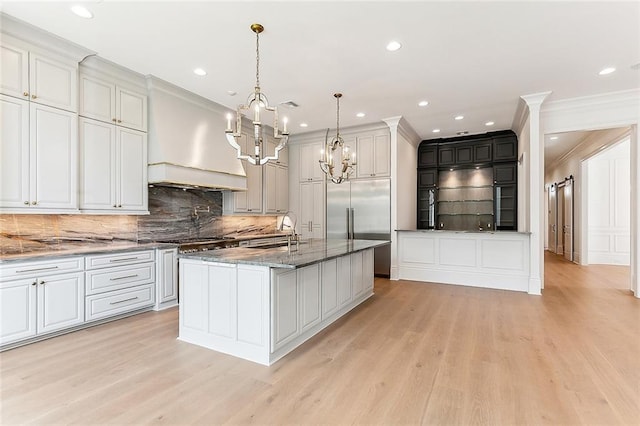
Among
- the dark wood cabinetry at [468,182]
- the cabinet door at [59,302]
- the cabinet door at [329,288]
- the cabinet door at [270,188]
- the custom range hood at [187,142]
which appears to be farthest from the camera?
the dark wood cabinetry at [468,182]

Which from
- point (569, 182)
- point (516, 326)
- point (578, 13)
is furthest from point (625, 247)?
point (578, 13)

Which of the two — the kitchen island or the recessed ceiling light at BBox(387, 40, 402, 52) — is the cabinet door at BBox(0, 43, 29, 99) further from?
the recessed ceiling light at BBox(387, 40, 402, 52)

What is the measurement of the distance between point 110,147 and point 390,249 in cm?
473

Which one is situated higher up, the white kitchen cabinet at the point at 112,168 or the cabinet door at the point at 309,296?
the white kitchen cabinet at the point at 112,168

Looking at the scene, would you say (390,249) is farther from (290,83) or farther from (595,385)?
(595,385)

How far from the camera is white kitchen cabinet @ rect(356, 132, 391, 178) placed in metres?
6.15

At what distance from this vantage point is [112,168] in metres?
3.84

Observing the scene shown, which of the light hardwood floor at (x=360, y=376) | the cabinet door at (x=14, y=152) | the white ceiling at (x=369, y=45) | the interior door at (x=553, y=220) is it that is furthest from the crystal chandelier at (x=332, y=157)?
the interior door at (x=553, y=220)

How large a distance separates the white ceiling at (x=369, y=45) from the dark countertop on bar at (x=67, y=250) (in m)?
2.15

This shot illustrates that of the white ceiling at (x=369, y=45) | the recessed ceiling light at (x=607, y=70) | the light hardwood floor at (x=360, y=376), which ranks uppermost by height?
the recessed ceiling light at (x=607, y=70)

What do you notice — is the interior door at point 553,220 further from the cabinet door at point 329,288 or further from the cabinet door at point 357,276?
the cabinet door at point 329,288

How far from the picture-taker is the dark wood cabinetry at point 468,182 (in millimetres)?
6980

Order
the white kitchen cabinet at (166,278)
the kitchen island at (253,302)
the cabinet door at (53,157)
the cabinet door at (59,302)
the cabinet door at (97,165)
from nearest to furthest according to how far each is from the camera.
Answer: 1. the kitchen island at (253,302)
2. the cabinet door at (59,302)
3. the cabinet door at (53,157)
4. the cabinet door at (97,165)
5. the white kitchen cabinet at (166,278)

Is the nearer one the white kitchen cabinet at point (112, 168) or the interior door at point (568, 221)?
the white kitchen cabinet at point (112, 168)
